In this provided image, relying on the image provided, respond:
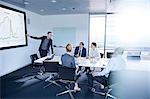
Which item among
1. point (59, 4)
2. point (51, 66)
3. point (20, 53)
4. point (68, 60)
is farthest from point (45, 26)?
point (68, 60)

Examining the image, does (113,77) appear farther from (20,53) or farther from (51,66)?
(20,53)

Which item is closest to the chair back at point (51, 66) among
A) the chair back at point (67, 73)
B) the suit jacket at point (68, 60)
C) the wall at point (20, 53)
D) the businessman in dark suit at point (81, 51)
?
the suit jacket at point (68, 60)

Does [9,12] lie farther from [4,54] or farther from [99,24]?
[99,24]

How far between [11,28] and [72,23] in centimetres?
346

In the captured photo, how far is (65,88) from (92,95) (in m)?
0.80

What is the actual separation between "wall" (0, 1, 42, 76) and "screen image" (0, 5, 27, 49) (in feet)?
1.01

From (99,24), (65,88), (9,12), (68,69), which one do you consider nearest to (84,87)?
(65,88)

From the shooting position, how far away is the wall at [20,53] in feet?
16.9

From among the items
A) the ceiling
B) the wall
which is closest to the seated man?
the ceiling

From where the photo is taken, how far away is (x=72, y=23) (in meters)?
7.88

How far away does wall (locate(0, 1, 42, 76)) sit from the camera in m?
5.16

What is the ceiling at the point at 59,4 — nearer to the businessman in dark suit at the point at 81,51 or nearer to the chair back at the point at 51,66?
the businessman in dark suit at the point at 81,51

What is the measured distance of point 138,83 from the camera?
4555 millimetres

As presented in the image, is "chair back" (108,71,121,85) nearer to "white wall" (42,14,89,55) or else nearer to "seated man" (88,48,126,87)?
"seated man" (88,48,126,87)
